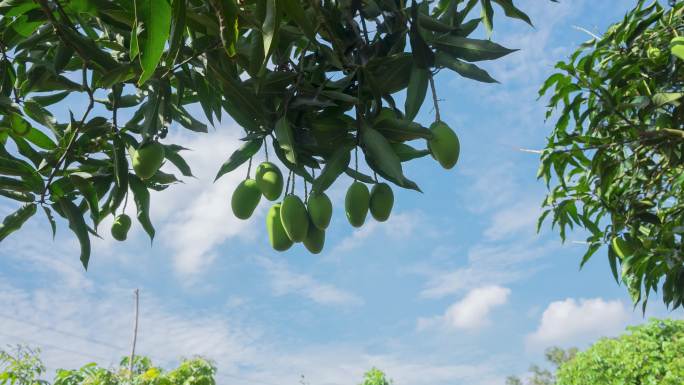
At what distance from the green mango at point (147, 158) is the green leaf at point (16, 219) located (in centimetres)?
31

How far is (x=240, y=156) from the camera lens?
1.20 m

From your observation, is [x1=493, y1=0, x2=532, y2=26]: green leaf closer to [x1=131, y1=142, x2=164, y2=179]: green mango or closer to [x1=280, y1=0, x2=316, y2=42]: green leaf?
[x1=280, y1=0, x2=316, y2=42]: green leaf

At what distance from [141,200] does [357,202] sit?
1.99 feet

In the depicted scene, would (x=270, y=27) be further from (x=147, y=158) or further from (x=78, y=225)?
(x=78, y=225)

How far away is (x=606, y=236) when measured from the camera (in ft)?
9.88

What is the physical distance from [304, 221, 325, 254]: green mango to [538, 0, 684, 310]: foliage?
5.81 ft

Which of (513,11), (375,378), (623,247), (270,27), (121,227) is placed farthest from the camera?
(375,378)

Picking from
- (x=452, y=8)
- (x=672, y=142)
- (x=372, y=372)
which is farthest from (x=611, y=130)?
(x=372, y=372)

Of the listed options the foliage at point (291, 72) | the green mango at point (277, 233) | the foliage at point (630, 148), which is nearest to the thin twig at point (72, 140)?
the foliage at point (291, 72)

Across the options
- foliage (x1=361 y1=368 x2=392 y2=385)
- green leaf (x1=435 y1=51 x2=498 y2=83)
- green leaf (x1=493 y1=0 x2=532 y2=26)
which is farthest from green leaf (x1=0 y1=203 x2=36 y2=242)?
foliage (x1=361 y1=368 x2=392 y2=385)

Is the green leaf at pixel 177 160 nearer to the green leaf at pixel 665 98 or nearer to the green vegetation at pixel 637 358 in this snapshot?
the green leaf at pixel 665 98

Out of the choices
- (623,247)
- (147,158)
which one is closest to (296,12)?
(147,158)

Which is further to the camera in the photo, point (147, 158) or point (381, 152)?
point (147, 158)

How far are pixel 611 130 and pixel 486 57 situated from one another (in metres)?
2.03
